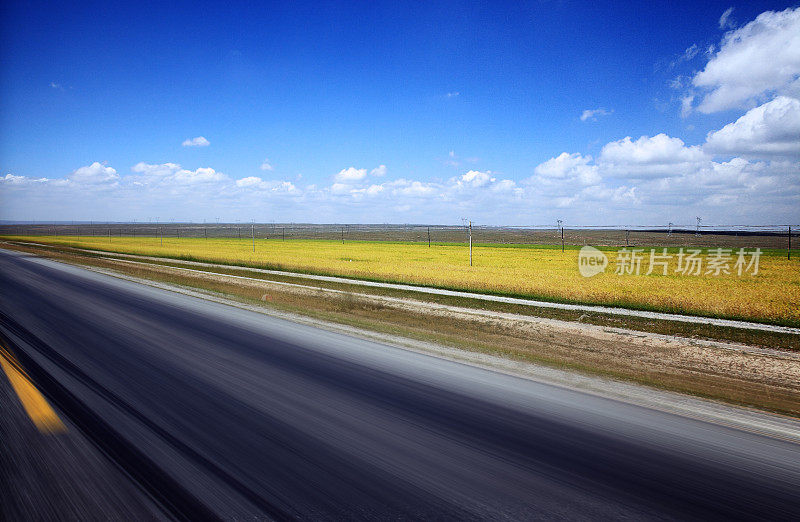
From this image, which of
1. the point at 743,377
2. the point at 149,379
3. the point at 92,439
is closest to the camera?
the point at 92,439

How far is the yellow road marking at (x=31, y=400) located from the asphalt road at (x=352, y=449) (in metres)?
0.09

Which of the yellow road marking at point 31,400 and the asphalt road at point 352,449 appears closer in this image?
the asphalt road at point 352,449

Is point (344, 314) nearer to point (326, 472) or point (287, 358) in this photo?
point (287, 358)

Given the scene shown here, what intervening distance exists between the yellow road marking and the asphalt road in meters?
0.09

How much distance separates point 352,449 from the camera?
377cm

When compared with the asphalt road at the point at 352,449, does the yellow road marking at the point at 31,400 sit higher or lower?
higher

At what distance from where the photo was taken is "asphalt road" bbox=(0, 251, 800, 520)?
9.82 feet

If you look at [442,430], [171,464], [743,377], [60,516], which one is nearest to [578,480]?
[442,430]

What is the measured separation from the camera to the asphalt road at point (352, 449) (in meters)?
2.99

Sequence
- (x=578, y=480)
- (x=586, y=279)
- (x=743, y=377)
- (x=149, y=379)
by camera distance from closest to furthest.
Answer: (x=578, y=480), (x=149, y=379), (x=743, y=377), (x=586, y=279)

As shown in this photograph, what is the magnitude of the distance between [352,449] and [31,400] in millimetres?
3826

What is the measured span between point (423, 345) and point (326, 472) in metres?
4.60

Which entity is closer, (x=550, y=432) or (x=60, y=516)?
(x=60, y=516)

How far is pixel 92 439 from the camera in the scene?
379cm
